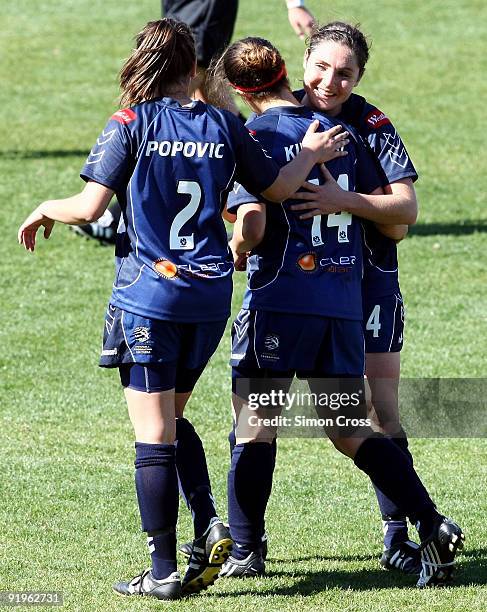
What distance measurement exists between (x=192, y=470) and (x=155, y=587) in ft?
1.61

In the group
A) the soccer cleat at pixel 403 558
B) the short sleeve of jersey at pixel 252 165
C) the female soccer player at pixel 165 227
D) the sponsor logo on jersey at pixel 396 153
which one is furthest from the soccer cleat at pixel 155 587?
the sponsor logo on jersey at pixel 396 153

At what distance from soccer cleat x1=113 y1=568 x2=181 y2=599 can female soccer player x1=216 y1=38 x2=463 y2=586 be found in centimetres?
45

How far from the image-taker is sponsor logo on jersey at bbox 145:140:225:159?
401 centimetres

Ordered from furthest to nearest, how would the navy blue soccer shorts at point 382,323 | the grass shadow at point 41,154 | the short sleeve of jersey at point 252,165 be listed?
→ the grass shadow at point 41,154
the navy blue soccer shorts at point 382,323
the short sleeve of jersey at point 252,165

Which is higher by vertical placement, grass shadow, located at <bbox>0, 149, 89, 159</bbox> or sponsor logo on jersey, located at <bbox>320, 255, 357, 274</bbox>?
sponsor logo on jersey, located at <bbox>320, 255, 357, 274</bbox>

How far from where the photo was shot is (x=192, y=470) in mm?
4504

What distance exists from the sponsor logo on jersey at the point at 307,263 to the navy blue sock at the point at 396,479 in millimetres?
641

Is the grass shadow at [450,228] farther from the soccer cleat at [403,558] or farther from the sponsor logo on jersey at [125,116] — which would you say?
the sponsor logo on jersey at [125,116]

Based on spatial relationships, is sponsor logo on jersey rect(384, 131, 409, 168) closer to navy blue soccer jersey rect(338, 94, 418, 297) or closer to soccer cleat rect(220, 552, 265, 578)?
navy blue soccer jersey rect(338, 94, 418, 297)

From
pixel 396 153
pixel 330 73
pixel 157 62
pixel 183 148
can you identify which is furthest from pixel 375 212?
pixel 157 62

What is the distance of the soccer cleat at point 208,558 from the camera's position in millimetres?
4191

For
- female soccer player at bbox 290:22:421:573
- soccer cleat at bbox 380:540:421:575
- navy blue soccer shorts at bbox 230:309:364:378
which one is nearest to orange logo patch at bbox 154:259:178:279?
navy blue soccer shorts at bbox 230:309:364:378

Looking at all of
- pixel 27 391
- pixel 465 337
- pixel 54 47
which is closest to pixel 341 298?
pixel 27 391

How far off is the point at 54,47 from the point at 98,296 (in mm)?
9576
